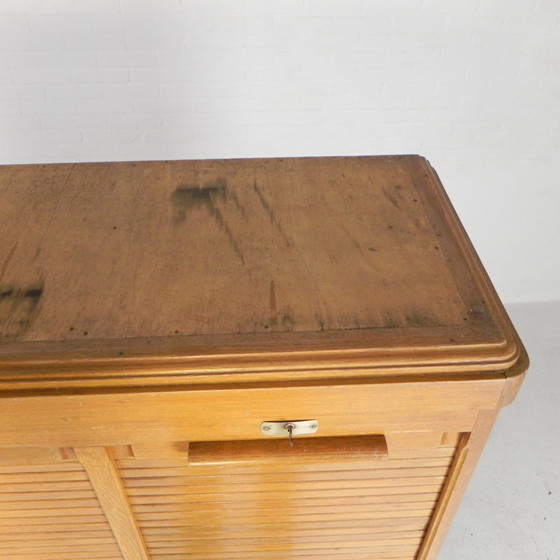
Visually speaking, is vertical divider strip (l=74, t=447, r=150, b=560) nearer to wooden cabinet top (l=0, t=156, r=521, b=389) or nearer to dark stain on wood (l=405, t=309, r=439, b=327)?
wooden cabinet top (l=0, t=156, r=521, b=389)

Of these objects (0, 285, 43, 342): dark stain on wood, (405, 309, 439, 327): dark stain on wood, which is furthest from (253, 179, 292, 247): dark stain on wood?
(0, 285, 43, 342): dark stain on wood

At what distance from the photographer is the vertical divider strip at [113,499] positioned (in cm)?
81

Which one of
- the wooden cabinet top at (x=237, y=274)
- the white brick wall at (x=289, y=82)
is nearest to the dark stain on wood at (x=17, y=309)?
the wooden cabinet top at (x=237, y=274)

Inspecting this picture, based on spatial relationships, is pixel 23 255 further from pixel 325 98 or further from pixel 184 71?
pixel 325 98

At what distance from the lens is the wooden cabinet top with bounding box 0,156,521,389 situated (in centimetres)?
72

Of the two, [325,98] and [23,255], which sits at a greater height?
[325,98]

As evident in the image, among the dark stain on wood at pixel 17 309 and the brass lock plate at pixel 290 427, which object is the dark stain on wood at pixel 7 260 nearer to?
the dark stain on wood at pixel 17 309

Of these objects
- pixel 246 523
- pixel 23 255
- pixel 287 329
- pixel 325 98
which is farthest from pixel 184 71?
pixel 246 523

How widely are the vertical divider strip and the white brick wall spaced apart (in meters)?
1.03

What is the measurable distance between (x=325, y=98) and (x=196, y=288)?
0.93 m

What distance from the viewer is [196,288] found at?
80 centimetres

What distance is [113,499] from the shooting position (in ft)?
2.93

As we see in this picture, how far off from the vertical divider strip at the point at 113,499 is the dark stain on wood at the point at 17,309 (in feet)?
0.64

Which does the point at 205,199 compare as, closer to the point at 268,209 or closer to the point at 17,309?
the point at 268,209
